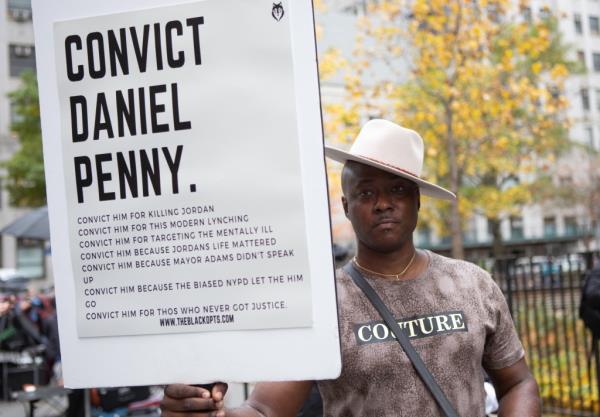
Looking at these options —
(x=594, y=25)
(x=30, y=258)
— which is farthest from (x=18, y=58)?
(x=594, y=25)

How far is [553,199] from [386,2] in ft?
95.7

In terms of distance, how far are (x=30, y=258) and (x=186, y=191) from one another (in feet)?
131

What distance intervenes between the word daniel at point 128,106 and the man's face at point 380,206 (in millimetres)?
928

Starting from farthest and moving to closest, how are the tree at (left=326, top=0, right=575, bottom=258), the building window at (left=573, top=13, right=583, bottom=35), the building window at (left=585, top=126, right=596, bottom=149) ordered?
the building window at (left=573, top=13, right=583, bottom=35) < the building window at (left=585, top=126, right=596, bottom=149) < the tree at (left=326, top=0, right=575, bottom=258)

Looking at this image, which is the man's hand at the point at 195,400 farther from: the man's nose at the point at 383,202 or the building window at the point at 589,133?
the building window at the point at 589,133

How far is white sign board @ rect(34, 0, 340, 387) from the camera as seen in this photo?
1.64 m

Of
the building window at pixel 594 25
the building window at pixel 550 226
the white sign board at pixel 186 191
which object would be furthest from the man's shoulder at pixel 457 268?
the building window at pixel 594 25

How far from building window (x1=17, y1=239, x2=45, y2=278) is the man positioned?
38741mm

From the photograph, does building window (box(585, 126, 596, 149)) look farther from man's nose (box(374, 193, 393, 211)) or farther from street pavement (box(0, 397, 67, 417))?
man's nose (box(374, 193, 393, 211))

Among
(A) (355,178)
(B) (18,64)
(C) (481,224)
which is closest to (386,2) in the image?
(A) (355,178)

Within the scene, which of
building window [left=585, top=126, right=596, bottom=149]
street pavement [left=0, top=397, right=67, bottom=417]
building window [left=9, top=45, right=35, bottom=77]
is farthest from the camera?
building window [left=585, top=126, right=596, bottom=149]

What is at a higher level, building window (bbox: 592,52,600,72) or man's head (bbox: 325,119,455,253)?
building window (bbox: 592,52,600,72)

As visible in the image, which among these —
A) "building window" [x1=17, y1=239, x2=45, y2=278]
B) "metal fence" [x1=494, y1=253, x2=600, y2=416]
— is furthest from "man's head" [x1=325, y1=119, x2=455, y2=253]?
"building window" [x1=17, y1=239, x2=45, y2=278]

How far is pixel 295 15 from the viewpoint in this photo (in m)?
1.65
